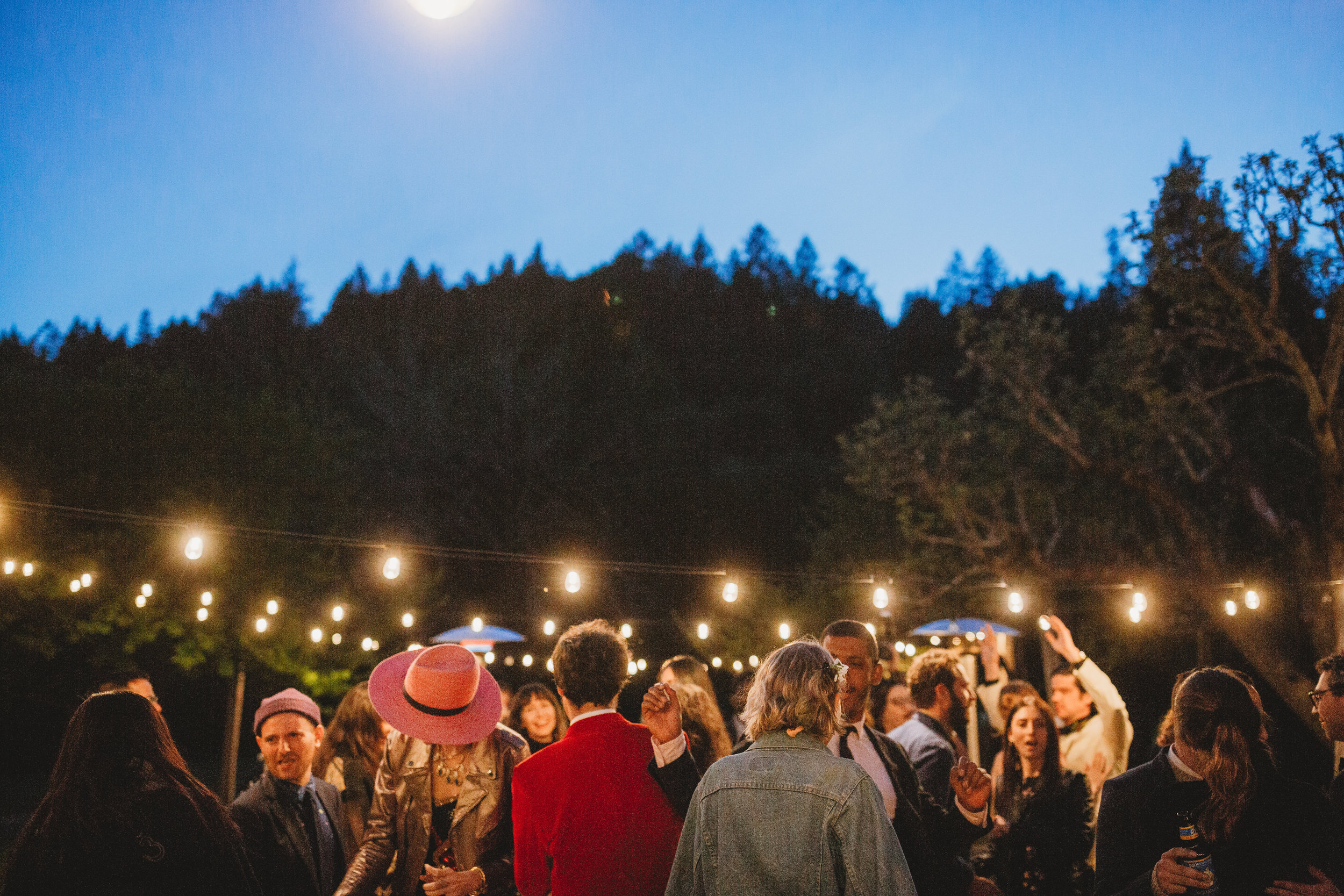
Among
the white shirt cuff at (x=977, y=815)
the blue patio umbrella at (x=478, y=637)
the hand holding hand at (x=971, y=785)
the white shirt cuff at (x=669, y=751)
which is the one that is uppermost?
the blue patio umbrella at (x=478, y=637)

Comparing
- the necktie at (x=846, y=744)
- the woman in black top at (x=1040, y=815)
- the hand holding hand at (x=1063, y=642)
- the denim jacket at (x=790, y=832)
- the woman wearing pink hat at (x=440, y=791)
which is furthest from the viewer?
the woman in black top at (x=1040, y=815)

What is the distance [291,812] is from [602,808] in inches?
50.7

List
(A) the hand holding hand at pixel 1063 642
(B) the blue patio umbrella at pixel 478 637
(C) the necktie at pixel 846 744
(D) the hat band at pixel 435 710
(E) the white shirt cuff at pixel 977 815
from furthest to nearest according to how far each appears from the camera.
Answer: (B) the blue patio umbrella at pixel 478 637 < (A) the hand holding hand at pixel 1063 642 < (D) the hat band at pixel 435 710 < (C) the necktie at pixel 846 744 < (E) the white shirt cuff at pixel 977 815

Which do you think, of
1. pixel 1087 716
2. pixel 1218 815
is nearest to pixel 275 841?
pixel 1218 815

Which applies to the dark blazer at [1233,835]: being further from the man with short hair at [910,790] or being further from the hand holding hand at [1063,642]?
the hand holding hand at [1063,642]

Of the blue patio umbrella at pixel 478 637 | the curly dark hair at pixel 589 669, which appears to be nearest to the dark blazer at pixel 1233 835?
the curly dark hair at pixel 589 669

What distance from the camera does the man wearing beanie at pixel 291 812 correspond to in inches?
114

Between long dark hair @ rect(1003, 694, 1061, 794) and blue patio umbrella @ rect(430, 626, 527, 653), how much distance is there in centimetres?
706

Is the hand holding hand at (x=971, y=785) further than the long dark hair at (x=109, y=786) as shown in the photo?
Yes

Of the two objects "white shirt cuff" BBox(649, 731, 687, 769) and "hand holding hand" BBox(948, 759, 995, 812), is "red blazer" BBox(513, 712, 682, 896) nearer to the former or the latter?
"white shirt cuff" BBox(649, 731, 687, 769)

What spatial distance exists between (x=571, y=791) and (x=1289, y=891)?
5.72 ft

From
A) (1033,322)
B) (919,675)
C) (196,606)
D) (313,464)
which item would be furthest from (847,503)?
(919,675)

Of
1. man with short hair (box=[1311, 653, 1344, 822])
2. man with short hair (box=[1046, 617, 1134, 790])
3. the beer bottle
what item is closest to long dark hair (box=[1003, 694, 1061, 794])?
man with short hair (box=[1046, 617, 1134, 790])

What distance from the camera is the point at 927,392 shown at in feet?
49.4
